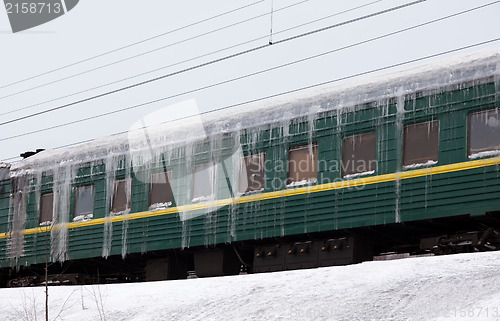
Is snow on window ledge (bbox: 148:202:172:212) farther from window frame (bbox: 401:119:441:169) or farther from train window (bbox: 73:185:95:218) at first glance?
window frame (bbox: 401:119:441:169)

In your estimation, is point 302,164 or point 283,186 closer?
point 302,164

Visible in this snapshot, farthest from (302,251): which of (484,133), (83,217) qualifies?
(83,217)

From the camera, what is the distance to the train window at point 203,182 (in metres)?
17.2

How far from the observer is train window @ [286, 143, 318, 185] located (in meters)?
15.8

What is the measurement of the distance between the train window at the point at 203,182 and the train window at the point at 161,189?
63cm

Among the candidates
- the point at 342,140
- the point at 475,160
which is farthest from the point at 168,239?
the point at 475,160

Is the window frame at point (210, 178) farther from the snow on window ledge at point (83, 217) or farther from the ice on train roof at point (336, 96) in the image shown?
the snow on window ledge at point (83, 217)

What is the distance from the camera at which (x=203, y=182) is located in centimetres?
1730

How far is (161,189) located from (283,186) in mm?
3019

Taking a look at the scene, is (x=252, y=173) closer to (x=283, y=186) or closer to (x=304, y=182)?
(x=283, y=186)

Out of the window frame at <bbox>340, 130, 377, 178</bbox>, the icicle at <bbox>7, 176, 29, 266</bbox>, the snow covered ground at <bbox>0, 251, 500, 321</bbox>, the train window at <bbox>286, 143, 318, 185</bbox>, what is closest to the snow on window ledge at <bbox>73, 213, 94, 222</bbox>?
the icicle at <bbox>7, 176, 29, 266</bbox>

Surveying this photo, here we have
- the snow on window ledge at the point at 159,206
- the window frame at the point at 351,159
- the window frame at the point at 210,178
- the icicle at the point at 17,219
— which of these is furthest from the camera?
the icicle at the point at 17,219

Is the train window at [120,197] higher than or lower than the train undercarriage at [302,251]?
higher

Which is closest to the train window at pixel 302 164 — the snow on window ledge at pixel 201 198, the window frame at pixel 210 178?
the window frame at pixel 210 178
